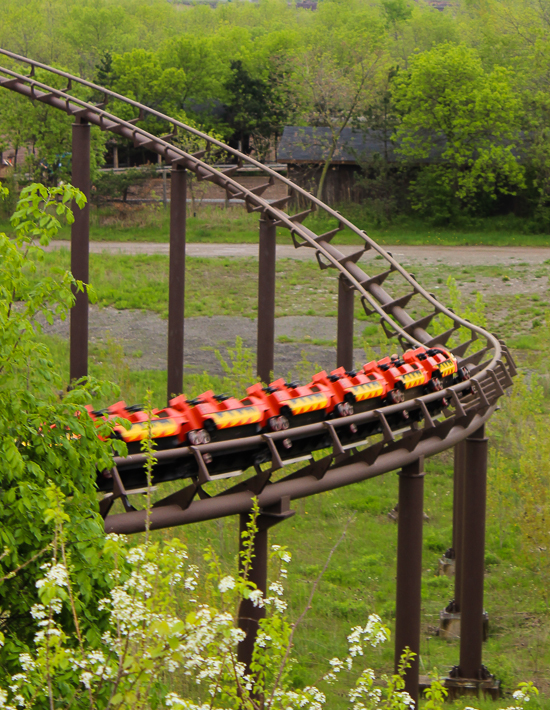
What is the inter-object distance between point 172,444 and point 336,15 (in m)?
88.5

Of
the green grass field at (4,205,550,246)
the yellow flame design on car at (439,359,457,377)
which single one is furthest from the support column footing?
the green grass field at (4,205,550,246)

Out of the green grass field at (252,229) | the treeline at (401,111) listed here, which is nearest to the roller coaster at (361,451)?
the green grass field at (252,229)

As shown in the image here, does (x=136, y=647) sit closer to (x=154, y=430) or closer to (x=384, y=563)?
(x=154, y=430)

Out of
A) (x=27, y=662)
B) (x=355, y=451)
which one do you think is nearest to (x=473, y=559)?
(x=355, y=451)

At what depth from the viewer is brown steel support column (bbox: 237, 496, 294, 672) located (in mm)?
6082

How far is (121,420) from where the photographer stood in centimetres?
445

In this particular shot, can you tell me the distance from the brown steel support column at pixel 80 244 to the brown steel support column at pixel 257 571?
6.53 meters

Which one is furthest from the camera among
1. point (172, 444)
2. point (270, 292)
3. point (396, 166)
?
point (396, 166)

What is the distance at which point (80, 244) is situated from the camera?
12.2 m

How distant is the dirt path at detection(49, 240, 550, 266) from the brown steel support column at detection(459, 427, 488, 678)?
58.6ft

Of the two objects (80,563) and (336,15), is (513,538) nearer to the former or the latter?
(80,563)

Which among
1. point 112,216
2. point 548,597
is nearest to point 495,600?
point 548,597

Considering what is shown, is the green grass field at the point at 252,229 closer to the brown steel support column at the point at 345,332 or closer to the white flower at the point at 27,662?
the brown steel support column at the point at 345,332

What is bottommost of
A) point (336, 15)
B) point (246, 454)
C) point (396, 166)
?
point (246, 454)
